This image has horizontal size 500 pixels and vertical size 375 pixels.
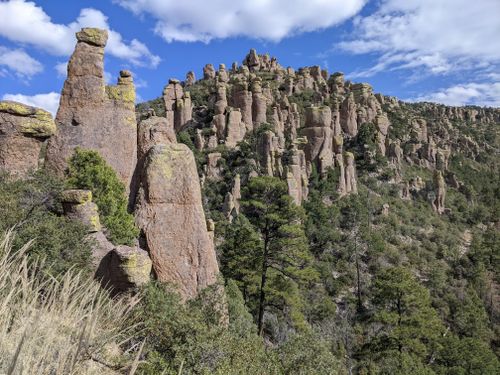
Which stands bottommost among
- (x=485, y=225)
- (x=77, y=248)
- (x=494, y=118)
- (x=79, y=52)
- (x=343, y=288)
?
(x=343, y=288)

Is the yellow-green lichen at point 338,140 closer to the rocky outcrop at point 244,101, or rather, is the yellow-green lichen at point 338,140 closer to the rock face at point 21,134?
the rocky outcrop at point 244,101

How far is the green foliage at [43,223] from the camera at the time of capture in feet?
28.0

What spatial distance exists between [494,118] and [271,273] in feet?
493

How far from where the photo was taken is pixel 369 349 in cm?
2342

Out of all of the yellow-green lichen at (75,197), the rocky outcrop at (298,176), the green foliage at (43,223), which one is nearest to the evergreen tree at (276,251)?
the yellow-green lichen at (75,197)

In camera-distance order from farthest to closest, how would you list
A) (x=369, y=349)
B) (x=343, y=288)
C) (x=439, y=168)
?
(x=439, y=168) → (x=343, y=288) → (x=369, y=349)

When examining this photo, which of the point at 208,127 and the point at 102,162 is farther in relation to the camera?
the point at 208,127

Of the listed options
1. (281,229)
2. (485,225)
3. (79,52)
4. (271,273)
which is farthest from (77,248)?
(485,225)

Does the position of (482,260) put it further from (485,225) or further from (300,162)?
(300,162)

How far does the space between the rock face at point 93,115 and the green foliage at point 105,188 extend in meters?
0.87

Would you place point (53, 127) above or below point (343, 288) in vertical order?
above

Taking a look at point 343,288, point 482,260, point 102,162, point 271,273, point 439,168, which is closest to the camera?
point 102,162

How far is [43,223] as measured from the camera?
30.0 feet

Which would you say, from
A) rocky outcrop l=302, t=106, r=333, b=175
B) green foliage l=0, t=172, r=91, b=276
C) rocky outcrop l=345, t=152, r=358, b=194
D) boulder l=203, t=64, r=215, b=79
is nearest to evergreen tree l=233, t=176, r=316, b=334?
green foliage l=0, t=172, r=91, b=276
